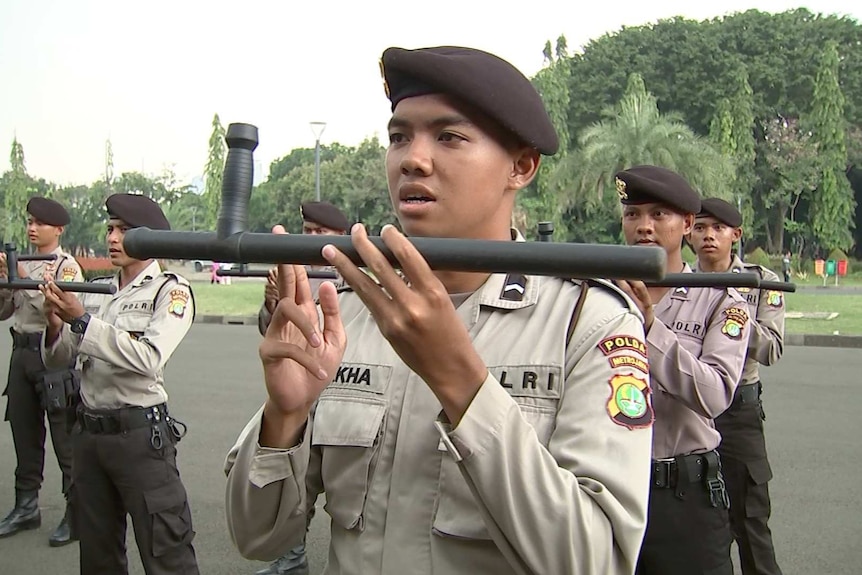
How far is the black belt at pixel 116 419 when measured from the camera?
3.68 meters

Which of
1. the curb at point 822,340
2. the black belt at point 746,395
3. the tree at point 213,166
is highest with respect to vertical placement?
the tree at point 213,166

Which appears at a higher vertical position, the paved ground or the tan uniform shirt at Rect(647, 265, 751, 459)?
the tan uniform shirt at Rect(647, 265, 751, 459)

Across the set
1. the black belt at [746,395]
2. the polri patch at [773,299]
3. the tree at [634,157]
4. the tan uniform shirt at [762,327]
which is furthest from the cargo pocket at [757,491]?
the tree at [634,157]

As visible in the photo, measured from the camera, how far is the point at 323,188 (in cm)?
4522

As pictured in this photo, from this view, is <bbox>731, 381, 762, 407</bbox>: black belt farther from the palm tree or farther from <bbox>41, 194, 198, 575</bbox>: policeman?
the palm tree

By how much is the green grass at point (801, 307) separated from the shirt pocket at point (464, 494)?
43.5 ft

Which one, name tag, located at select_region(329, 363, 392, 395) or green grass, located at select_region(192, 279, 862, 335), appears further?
green grass, located at select_region(192, 279, 862, 335)

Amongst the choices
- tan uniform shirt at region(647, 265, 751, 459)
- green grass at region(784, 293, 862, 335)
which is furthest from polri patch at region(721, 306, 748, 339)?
green grass at region(784, 293, 862, 335)

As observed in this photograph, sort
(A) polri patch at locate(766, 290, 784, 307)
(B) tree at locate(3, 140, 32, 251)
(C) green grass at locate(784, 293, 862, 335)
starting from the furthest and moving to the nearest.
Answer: (B) tree at locate(3, 140, 32, 251), (C) green grass at locate(784, 293, 862, 335), (A) polri patch at locate(766, 290, 784, 307)

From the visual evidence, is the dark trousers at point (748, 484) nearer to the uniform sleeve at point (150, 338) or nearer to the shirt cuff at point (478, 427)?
the uniform sleeve at point (150, 338)

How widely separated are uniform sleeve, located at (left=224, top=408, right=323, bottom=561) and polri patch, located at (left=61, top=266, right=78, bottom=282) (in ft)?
14.0

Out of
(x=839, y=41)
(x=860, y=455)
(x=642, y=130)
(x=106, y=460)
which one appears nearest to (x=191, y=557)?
(x=106, y=460)

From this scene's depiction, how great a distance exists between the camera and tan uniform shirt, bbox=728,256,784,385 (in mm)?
4211

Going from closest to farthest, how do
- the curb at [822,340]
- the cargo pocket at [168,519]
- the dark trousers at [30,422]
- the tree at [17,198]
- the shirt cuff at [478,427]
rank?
the shirt cuff at [478,427], the cargo pocket at [168,519], the dark trousers at [30,422], the curb at [822,340], the tree at [17,198]
